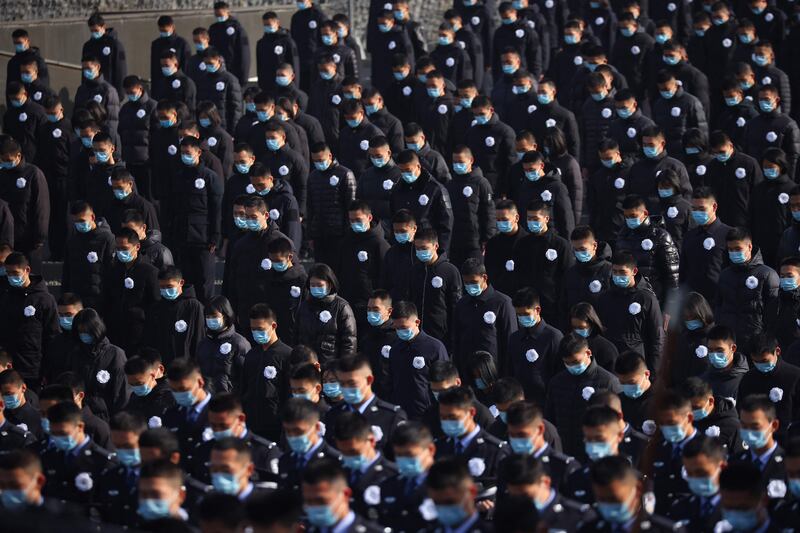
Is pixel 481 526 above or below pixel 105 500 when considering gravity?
above

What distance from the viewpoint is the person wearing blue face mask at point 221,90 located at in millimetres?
19203

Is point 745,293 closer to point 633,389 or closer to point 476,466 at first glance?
point 633,389

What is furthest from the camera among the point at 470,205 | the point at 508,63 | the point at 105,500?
the point at 508,63

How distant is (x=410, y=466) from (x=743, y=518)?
2052 mm

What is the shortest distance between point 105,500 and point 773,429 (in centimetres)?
436

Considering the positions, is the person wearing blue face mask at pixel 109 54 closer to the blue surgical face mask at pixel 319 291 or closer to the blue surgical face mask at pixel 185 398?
the blue surgical face mask at pixel 319 291

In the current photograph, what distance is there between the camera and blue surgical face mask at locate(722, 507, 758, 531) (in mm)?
8867

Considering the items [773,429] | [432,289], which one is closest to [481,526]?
[773,429]

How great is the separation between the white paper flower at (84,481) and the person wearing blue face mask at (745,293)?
18.3 feet

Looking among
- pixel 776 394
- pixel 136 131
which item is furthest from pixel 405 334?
pixel 136 131

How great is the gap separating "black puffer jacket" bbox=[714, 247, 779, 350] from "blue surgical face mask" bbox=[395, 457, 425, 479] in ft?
15.2

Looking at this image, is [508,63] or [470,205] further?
[508,63]

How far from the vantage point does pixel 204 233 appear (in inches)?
637

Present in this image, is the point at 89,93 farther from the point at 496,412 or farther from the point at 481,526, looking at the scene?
the point at 481,526
